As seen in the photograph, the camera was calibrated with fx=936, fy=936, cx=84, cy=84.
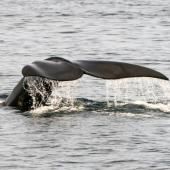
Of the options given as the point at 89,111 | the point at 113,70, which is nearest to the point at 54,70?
the point at 113,70

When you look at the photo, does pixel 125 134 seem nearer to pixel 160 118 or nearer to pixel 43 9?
pixel 160 118

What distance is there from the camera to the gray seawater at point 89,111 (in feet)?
42.3

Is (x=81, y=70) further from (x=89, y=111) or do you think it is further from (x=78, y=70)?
(x=89, y=111)

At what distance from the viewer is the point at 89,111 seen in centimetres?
1561

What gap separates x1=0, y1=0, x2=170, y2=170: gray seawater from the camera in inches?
508

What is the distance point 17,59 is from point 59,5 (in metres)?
19.2

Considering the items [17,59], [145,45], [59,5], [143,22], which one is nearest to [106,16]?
[143,22]

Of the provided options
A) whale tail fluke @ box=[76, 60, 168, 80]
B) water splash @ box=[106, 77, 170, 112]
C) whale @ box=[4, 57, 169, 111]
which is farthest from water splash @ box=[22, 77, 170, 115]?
whale tail fluke @ box=[76, 60, 168, 80]

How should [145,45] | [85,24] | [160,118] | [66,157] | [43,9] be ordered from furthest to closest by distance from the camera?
[43,9], [85,24], [145,45], [160,118], [66,157]

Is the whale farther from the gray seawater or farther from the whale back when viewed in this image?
the gray seawater

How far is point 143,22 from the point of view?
35281mm

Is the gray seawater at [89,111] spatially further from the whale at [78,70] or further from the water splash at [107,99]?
the whale at [78,70]

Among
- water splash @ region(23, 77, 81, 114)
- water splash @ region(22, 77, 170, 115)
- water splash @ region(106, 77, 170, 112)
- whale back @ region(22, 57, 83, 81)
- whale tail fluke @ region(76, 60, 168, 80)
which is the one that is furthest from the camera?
water splash @ region(106, 77, 170, 112)

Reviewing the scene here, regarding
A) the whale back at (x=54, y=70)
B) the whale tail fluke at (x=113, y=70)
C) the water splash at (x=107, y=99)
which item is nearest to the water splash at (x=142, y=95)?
the water splash at (x=107, y=99)
